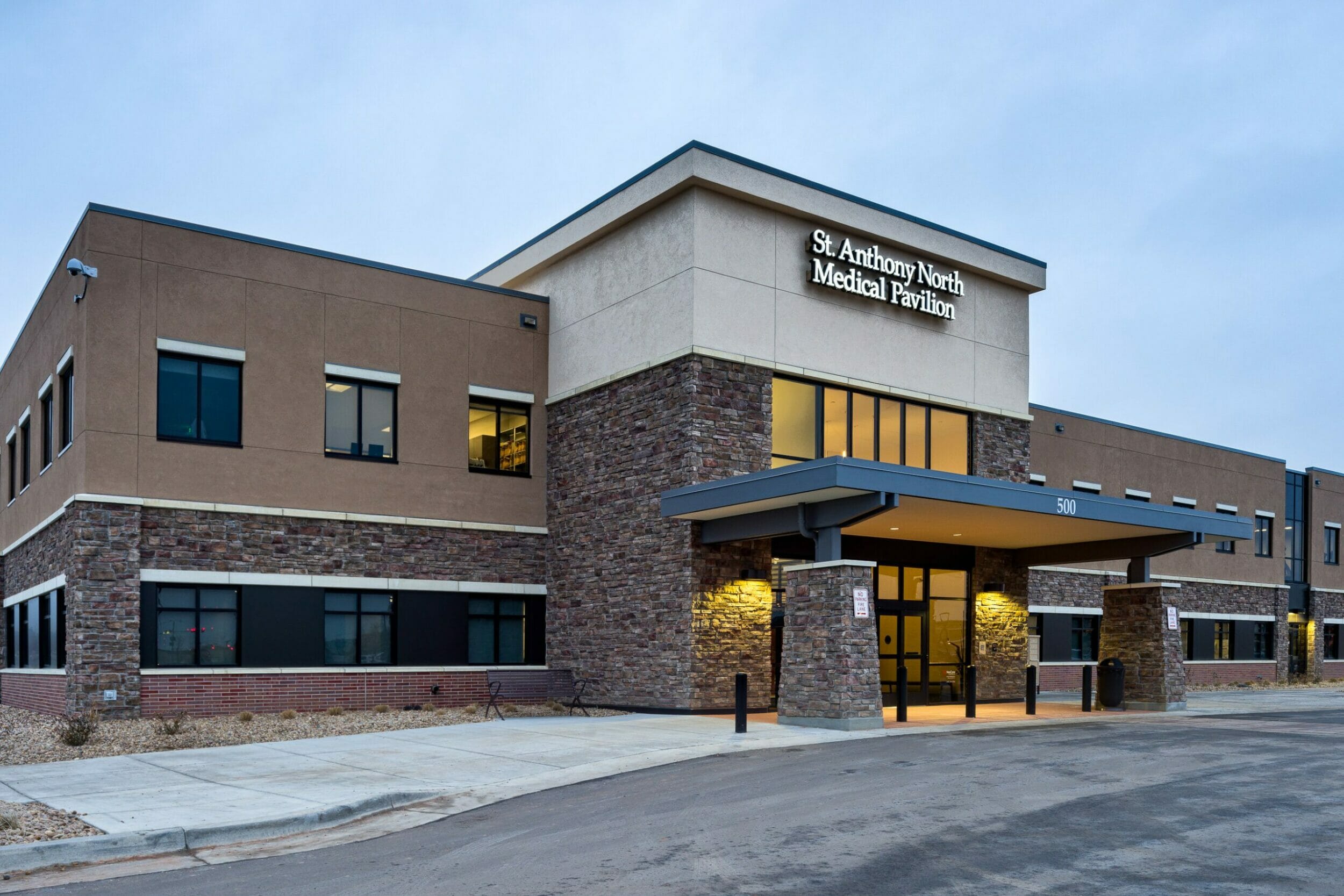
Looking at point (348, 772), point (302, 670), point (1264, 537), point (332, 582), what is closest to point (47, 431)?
point (332, 582)

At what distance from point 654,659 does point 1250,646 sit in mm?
28603

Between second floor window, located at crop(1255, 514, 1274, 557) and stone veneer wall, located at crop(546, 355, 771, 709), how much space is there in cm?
2762

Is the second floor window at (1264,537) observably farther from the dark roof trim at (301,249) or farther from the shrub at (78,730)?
the shrub at (78,730)

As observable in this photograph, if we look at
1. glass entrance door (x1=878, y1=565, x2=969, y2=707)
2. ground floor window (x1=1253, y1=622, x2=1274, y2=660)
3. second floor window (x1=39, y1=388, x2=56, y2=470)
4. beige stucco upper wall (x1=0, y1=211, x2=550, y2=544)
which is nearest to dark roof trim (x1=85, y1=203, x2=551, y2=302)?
beige stucco upper wall (x1=0, y1=211, x2=550, y2=544)

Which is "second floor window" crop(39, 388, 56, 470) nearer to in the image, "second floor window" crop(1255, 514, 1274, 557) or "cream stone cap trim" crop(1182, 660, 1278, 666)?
Answer: "cream stone cap trim" crop(1182, 660, 1278, 666)

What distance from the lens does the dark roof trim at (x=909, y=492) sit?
60.1 feet

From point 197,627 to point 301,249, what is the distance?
7.66m

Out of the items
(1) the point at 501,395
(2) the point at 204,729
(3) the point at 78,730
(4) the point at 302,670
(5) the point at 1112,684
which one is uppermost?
(1) the point at 501,395

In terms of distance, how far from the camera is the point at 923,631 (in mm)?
25203


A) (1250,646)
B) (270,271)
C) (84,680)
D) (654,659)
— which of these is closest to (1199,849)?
(654,659)

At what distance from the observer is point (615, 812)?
36.7 ft

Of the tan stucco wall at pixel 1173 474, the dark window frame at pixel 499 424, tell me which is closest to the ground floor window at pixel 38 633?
the dark window frame at pixel 499 424

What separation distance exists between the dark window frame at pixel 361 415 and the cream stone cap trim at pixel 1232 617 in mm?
27048

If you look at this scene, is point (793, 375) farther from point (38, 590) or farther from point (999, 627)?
point (38, 590)
